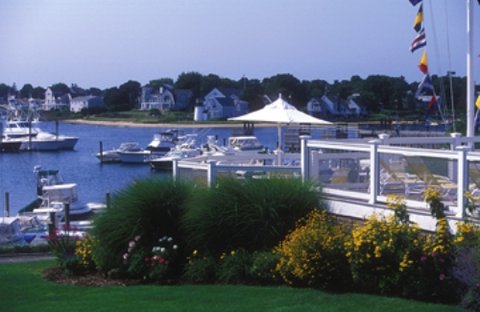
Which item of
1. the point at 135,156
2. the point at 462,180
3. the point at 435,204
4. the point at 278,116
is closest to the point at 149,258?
the point at 435,204

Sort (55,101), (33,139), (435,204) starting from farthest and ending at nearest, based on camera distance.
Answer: (55,101) < (33,139) < (435,204)

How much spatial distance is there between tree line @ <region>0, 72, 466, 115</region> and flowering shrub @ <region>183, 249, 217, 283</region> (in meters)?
18.4

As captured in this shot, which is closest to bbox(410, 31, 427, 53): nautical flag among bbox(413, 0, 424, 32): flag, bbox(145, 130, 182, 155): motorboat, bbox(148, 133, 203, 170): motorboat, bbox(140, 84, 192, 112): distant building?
bbox(413, 0, 424, 32): flag

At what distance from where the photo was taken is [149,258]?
13633mm

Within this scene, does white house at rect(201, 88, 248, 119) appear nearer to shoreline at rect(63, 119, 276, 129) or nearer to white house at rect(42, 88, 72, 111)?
shoreline at rect(63, 119, 276, 129)

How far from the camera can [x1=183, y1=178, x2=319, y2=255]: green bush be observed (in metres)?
13.0

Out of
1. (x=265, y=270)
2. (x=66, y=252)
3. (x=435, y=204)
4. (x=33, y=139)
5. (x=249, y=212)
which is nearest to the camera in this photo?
(x=435, y=204)

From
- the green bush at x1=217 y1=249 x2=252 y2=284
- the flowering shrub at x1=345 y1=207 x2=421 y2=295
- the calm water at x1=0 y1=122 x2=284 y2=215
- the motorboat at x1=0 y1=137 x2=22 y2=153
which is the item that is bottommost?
the calm water at x1=0 y1=122 x2=284 y2=215

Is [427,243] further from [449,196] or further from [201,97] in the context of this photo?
[201,97]

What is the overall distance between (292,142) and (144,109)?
374 ft

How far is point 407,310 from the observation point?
1017 centimetres

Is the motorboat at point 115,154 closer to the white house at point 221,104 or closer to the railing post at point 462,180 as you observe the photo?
the white house at point 221,104

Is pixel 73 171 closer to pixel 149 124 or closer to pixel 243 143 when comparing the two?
pixel 243 143

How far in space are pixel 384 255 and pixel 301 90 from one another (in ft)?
298
